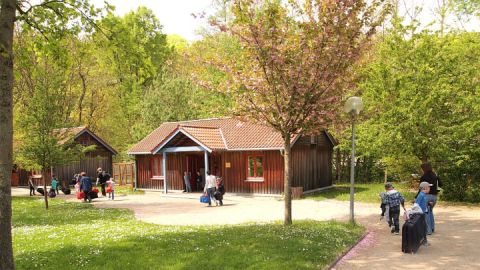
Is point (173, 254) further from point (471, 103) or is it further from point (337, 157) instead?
point (337, 157)

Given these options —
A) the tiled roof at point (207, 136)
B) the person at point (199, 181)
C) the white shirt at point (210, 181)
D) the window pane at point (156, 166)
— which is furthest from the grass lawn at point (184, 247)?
the window pane at point (156, 166)

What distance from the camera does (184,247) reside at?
30.6ft

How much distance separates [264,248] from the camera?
917 cm

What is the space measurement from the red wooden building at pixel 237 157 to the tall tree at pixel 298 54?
1042cm

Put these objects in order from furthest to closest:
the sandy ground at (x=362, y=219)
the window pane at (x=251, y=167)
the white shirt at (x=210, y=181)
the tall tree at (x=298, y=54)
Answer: the window pane at (x=251, y=167)
the white shirt at (x=210, y=181)
the tall tree at (x=298, y=54)
the sandy ground at (x=362, y=219)

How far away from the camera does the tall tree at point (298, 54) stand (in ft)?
35.7

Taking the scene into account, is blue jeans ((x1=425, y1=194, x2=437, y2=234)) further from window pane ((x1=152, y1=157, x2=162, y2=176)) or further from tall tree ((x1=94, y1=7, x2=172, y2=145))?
tall tree ((x1=94, y1=7, x2=172, y2=145))

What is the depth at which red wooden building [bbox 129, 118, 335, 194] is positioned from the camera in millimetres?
23812

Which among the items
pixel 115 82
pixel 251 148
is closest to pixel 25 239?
pixel 251 148

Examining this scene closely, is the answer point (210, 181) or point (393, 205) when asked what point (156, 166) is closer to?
point (210, 181)

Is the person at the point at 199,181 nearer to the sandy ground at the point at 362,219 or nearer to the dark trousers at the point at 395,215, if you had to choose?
the sandy ground at the point at 362,219

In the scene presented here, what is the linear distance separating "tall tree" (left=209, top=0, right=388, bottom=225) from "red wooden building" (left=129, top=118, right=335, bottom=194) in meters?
10.4

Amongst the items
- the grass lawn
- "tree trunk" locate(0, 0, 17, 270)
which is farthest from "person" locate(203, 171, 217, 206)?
"tree trunk" locate(0, 0, 17, 270)

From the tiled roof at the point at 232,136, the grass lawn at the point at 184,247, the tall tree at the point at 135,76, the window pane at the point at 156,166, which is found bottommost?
the grass lawn at the point at 184,247
